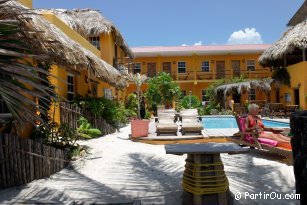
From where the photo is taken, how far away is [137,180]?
5184mm

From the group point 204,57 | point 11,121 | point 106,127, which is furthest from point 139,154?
point 204,57

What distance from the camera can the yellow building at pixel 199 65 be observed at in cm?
2795

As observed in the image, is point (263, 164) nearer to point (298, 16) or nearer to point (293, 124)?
point (293, 124)

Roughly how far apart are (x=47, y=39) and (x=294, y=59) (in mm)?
20679

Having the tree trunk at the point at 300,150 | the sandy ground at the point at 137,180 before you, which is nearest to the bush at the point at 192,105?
the sandy ground at the point at 137,180

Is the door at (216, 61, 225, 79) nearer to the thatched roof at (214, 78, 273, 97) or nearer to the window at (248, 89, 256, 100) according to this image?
the window at (248, 89, 256, 100)

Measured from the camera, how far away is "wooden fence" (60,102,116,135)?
8906 millimetres

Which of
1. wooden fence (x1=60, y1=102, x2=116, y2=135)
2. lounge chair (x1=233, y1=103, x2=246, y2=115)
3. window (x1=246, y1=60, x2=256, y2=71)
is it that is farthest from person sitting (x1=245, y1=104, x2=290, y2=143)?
window (x1=246, y1=60, x2=256, y2=71)

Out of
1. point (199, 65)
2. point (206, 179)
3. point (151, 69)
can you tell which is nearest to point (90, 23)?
point (151, 69)

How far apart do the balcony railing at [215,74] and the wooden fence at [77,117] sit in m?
17.7

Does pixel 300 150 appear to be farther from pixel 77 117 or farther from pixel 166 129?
pixel 77 117

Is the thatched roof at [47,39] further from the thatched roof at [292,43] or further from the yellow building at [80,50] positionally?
the thatched roof at [292,43]

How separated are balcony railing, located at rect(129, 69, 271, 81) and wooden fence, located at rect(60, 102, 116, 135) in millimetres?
17668

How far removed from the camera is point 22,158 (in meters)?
4.80
